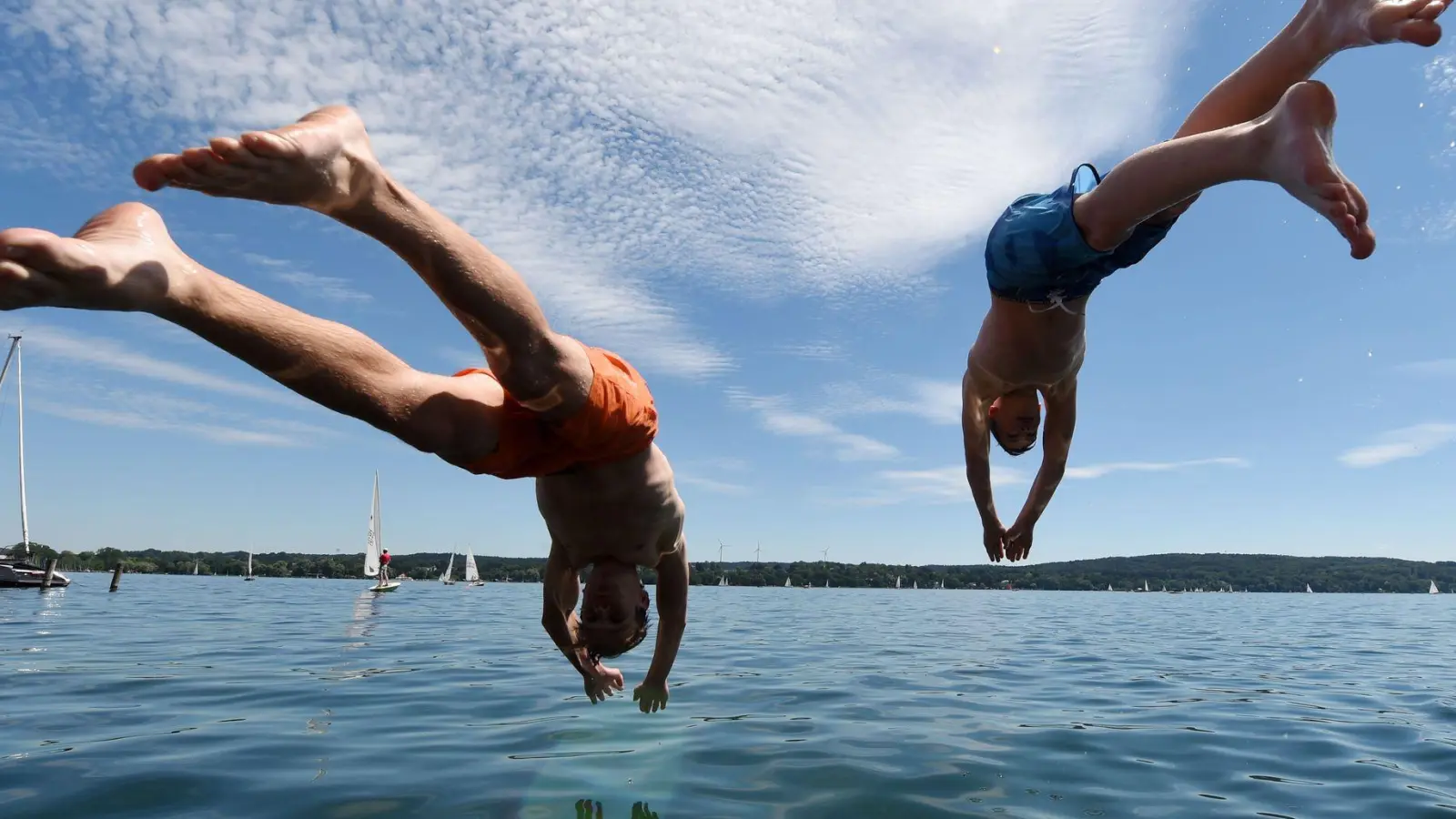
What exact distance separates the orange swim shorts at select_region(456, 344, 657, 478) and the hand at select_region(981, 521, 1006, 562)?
132 inches

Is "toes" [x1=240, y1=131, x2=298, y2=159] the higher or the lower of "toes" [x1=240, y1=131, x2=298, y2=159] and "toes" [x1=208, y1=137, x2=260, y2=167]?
the higher

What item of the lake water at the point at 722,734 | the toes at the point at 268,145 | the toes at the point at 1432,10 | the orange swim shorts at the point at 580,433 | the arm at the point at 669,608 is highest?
the toes at the point at 1432,10

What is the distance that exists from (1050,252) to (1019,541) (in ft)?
9.68

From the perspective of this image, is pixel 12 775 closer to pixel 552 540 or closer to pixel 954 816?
pixel 552 540

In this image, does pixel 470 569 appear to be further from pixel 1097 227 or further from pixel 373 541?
pixel 1097 227

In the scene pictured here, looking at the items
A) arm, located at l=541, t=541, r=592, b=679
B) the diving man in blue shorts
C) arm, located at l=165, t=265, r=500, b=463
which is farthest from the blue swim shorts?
arm, located at l=541, t=541, r=592, b=679

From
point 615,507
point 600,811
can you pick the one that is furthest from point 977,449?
point 600,811

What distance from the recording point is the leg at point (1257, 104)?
338 cm

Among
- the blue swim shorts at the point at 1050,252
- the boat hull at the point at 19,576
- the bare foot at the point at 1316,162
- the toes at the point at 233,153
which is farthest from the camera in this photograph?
the boat hull at the point at 19,576

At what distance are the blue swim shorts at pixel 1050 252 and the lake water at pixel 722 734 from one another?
382 cm

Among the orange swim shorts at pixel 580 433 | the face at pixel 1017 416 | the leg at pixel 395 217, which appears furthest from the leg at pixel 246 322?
the face at pixel 1017 416

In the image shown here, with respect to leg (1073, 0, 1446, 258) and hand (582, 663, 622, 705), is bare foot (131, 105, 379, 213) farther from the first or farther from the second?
hand (582, 663, 622, 705)

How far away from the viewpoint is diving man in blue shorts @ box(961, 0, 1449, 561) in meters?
3.33

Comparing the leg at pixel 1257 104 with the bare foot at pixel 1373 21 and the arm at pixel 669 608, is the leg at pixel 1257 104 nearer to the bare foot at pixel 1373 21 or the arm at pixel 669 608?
the bare foot at pixel 1373 21
